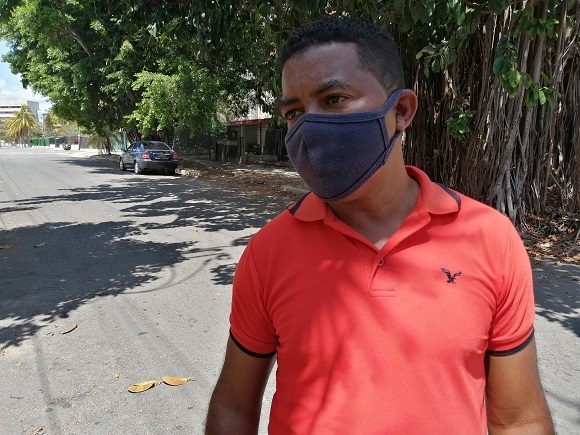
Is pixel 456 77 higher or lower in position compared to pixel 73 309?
higher

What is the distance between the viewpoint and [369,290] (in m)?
1.16

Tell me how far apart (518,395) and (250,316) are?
2.26 ft

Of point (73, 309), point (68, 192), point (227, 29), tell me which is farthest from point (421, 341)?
point (68, 192)

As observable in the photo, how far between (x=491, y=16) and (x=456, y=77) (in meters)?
0.95

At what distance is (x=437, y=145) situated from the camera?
8.02m

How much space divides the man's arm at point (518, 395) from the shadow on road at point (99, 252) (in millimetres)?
3767

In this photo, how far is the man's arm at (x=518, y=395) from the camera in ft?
3.93

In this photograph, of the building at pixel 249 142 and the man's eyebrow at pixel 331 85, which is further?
the building at pixel 249 142

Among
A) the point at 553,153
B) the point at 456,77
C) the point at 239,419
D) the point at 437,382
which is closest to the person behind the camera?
the point at 437,382

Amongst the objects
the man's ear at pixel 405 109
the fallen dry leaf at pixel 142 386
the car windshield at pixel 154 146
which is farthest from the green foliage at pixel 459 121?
the car windshield at pixel 154 146

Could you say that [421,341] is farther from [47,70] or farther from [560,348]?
[47,70]

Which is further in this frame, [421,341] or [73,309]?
[73,309]

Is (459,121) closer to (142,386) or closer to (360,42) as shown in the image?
(142,386)

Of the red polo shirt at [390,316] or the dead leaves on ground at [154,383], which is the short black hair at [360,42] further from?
the dead leaves on ground at [154,383]
